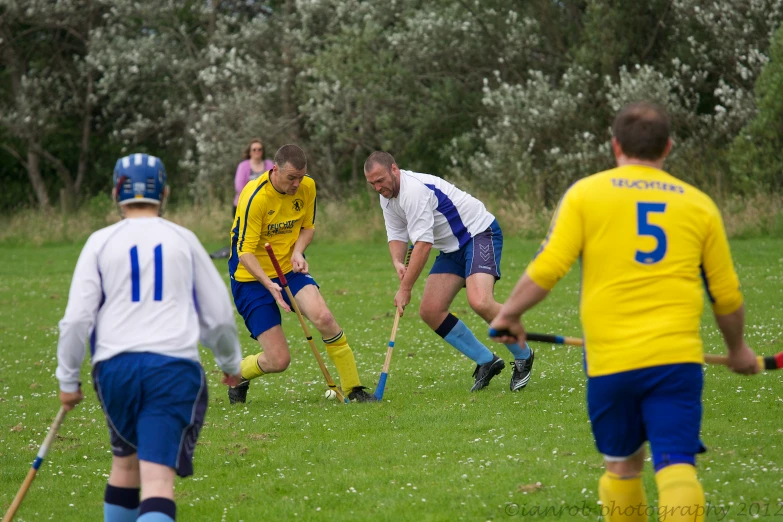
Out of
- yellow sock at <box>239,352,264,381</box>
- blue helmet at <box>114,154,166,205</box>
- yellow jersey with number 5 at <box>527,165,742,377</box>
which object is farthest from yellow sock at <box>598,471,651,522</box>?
yellow sock at <box>239,352,264,381</box>

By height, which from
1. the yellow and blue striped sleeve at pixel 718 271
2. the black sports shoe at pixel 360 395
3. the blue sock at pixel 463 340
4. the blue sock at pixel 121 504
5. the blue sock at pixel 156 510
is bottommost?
the black sports shoe at pixel 360 395

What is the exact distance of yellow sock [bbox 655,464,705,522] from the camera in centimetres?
402

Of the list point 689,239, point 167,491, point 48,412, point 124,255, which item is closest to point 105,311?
point 124,255

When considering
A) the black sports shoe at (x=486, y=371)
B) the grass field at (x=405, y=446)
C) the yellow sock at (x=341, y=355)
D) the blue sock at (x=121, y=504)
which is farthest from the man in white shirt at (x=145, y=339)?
the black sports shoe at (x=486, y=371)

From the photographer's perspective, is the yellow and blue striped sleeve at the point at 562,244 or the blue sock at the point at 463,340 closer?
the yellow and blue striped sleeve at the point at 562,244

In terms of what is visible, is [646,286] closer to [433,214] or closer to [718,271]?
[718,271]

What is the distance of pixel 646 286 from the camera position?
13.5ft

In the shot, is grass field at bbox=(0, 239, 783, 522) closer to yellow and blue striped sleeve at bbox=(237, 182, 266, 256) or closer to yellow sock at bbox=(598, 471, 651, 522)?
yellow sock at bbox=(598, 471, 651, 522)

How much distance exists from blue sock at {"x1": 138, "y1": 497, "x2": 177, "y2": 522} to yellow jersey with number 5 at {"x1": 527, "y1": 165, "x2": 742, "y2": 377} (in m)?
1.83

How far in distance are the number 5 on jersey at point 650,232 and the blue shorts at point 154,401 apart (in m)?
1.90

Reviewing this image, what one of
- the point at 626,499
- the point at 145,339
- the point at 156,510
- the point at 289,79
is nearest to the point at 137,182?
the point at 145,339

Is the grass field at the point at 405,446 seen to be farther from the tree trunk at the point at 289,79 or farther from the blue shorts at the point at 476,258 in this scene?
the tree trunk at the point at 289,79

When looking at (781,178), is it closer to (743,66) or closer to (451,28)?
(743,66)

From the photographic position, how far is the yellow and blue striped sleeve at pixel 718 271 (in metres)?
4.20
